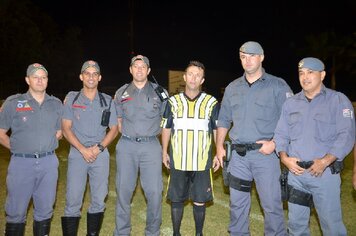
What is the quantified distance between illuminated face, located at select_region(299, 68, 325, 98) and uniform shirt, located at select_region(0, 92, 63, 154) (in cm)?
323

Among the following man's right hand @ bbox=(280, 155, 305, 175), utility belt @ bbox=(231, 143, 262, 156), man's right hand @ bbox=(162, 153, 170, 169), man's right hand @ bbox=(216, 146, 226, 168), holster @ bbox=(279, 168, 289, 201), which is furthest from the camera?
man's right hand @ bbox=(162, 153, 170, 169)

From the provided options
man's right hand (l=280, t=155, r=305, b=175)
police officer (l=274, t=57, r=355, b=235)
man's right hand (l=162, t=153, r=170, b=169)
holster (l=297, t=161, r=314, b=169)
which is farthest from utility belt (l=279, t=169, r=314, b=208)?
man's right hand (l=162, t=153, r=170, b=169)

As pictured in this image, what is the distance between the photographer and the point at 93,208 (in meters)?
5.18

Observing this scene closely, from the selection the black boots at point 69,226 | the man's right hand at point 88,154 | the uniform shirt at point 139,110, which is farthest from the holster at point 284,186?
the black boots at point 69,226

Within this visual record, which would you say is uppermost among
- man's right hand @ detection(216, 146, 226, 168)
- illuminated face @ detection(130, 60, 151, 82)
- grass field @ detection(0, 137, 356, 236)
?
illuminated face @ detection(130, 60, 151, 82)

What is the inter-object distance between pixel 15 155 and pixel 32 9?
43.3 m

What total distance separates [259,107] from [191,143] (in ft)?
3.37

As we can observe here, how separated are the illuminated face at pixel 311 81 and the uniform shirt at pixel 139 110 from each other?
1963mm

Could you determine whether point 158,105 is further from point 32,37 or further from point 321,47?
point 32,37

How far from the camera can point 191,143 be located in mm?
5113

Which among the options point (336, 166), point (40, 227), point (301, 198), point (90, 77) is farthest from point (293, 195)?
point (40, 227)

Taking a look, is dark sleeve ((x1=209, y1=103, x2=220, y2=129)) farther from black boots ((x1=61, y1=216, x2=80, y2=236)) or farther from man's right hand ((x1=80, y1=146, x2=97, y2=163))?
black boots ((x1=61, y1=216, x2=80, y2=236))

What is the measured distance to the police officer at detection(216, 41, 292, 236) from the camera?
4766 mm

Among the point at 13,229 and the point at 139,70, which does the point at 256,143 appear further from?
the point at 13,229
